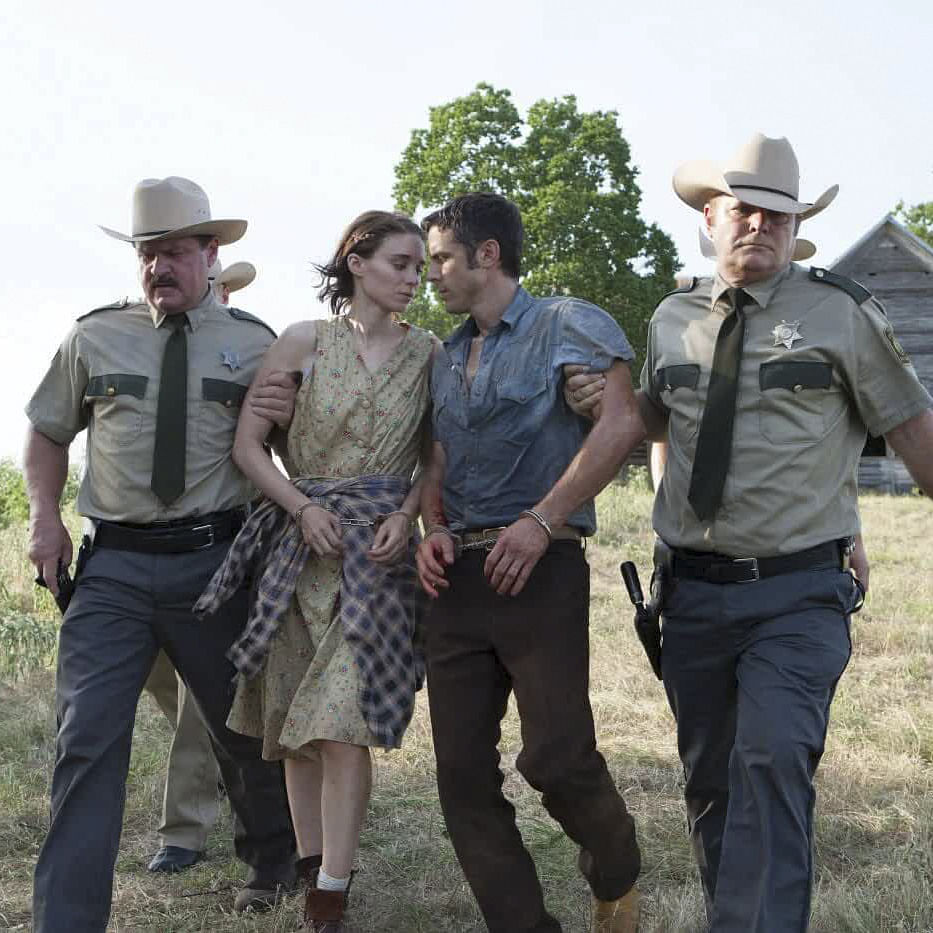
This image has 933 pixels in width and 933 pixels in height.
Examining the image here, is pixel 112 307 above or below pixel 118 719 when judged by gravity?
above

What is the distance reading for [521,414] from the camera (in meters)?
4.30

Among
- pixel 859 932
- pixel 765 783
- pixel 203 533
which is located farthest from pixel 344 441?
pixel 859 932

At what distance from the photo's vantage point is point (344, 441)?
15.2 ft

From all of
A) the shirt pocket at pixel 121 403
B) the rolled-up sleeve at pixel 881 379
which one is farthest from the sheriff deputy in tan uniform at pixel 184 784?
the rolled-up sleeve at pixel 881 379

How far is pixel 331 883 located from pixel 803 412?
2.15 metres

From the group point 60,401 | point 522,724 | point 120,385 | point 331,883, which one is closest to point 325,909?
point 331,883

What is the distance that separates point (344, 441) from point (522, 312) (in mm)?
777

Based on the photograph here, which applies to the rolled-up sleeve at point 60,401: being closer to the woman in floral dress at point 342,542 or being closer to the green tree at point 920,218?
the woman in floral dress at point 342,542

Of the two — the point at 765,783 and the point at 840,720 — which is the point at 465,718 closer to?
the point at 765,783

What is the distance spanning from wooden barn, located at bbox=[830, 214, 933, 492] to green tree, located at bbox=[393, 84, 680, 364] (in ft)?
27.6

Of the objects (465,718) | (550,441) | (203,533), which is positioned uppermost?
(550,441)

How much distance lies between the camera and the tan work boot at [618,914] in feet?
14.6

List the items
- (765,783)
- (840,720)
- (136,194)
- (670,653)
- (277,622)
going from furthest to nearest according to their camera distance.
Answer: (840,720)
(136,194)
(277,622)
(670,653)
(765,783)

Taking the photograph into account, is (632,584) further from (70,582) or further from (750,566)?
(70,582)
